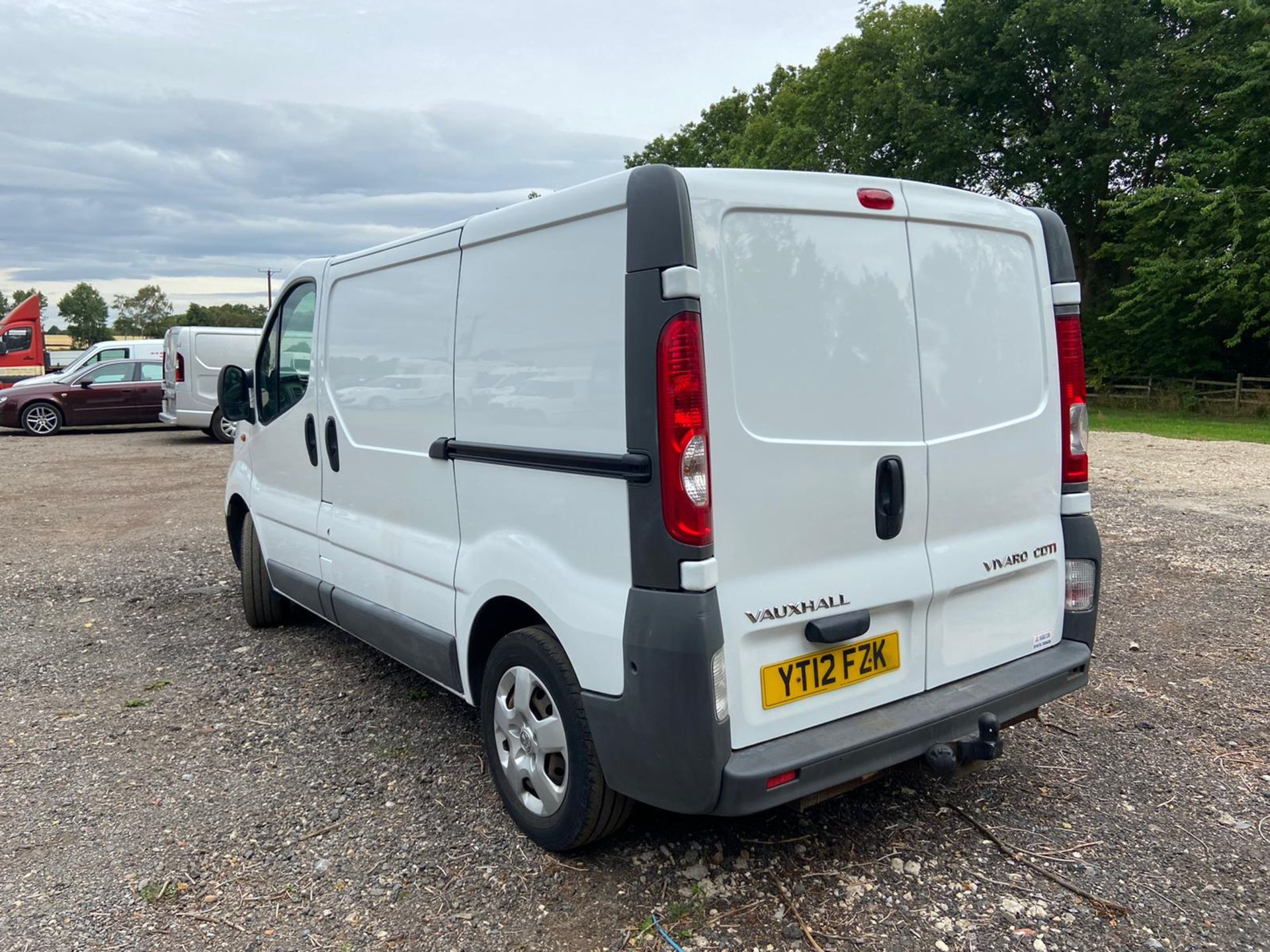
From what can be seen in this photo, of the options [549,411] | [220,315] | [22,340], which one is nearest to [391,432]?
[549,411]

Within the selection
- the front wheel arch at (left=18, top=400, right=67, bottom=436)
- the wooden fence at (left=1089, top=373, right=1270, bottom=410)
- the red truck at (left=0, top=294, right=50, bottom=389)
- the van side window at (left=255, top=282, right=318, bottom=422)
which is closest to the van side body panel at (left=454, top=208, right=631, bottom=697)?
the van side window at (left=255, top=282, right=318, bottom=422)

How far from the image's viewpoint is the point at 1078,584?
3432 mm

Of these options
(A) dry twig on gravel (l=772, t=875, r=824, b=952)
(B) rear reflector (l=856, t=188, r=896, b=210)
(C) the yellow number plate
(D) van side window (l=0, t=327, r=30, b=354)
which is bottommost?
(A) dry twig on gravel (l=772, t=875, r=824, b=952)

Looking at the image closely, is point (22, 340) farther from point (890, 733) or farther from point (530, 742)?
point (890, 733)

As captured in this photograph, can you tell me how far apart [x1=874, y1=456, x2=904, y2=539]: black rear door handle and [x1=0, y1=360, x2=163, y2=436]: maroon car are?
1951cm

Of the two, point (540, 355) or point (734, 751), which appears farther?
point (540, 355)

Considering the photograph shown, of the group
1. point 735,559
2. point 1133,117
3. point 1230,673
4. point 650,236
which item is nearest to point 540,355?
point 650,236

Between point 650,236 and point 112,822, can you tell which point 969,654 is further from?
point 112,822

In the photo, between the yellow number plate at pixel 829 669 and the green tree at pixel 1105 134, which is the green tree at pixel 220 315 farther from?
the yellow number plate at pixel 829 669

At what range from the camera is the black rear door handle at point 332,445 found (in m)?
4.30

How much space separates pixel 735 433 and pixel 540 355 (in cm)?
73

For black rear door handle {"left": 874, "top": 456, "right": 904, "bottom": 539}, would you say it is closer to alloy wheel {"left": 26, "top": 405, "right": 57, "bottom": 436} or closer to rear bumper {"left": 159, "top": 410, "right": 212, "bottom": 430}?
rear bumper {"left": 159, "top": 410, "right": 212, "bottom": 430}

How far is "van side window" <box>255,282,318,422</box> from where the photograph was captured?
462cm

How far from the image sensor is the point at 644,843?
3.12 m
